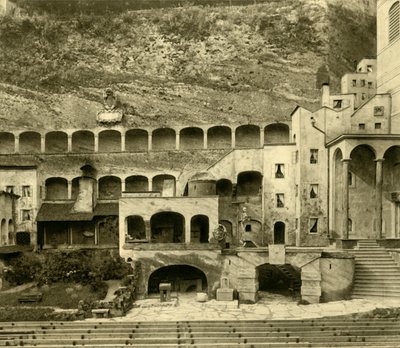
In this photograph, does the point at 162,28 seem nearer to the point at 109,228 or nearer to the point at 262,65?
the point at 262,65

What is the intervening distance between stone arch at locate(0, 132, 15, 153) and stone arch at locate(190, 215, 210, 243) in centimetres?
2466

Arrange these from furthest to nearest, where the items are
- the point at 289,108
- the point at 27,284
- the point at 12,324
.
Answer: the point at 289,108 → the point at 27,284 → the point at 12,324

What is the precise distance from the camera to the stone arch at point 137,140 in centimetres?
5797

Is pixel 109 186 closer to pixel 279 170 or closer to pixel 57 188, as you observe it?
pixel 57 188

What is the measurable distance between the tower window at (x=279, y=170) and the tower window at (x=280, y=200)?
148cm

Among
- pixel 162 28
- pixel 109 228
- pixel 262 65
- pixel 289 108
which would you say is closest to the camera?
pixel 109 228

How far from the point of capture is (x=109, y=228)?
48.2m

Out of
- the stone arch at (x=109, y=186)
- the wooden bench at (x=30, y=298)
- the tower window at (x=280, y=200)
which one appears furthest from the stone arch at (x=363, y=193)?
the stone arch at (x=109, y=186)

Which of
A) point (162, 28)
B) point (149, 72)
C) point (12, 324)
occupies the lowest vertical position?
point (12, 324)

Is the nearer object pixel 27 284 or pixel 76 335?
pixel 76 335

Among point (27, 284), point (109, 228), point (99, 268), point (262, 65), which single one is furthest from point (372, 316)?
point (262, 65)

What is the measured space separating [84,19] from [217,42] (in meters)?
16.4

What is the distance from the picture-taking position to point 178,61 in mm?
62562

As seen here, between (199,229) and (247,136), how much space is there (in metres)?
16.5
